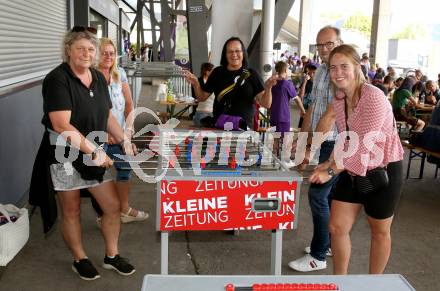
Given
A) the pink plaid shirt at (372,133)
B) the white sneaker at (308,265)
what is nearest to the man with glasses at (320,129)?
the white sneaker at (308,265)

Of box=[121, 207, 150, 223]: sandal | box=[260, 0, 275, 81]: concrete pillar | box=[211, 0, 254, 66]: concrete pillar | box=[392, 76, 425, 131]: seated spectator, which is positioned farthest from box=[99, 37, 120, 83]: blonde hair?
box=[392, 76, 425, 131]: seated spectator

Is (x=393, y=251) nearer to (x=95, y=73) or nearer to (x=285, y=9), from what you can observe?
(x=95, y=73)

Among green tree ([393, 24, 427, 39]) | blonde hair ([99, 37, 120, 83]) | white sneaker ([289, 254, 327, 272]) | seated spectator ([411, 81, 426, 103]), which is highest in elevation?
green tree ([393, 24, 427, 39])

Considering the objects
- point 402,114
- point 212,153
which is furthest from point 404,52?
point 212,153

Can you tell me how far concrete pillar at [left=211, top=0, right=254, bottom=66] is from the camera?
7.96 m

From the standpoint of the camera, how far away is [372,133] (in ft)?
8.71

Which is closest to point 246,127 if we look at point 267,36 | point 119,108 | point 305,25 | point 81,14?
point 119,108

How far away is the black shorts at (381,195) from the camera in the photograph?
110 inches

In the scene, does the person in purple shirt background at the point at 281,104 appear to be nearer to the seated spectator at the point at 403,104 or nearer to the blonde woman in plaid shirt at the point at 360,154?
the seated spectator at the point at 403,104

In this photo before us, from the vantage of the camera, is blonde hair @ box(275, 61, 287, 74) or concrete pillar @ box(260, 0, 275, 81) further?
concrete pillar @ box(260, 0, 275, 81)

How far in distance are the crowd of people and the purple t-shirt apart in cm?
295

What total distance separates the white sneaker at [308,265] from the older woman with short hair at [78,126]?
1456 mm

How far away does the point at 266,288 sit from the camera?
1626 mm

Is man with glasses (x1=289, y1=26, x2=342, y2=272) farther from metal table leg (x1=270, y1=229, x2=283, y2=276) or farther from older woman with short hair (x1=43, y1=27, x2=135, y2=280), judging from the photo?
older woman with short hair (x1=43, y1=27, x2=135, y2=280)
